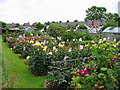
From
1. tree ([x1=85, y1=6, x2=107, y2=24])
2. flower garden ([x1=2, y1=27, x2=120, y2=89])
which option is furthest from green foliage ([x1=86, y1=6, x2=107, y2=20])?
flower garden ([x1=2, y1=27, x2=120, y2=89])

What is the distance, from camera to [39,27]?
1623 inches

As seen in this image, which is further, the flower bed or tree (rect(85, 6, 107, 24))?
tree (rect(85, 6, 107, 24))

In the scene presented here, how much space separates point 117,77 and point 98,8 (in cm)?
4604

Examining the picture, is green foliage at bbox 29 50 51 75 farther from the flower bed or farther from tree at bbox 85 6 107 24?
tree at bbox 85 6 107 24

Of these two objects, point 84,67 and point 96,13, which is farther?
point 96,13

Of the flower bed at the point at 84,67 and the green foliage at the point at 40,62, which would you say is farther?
the green foliage at the point at 40,62

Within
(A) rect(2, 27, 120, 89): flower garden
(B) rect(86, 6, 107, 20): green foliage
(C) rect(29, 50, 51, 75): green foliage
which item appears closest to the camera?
(A) rect(2, 27, 120, 89): flower garden

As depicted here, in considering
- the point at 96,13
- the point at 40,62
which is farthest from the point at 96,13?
the point at 40,62

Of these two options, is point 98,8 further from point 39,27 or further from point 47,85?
point 47,85

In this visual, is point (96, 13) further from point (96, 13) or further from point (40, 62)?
point (40, 62)

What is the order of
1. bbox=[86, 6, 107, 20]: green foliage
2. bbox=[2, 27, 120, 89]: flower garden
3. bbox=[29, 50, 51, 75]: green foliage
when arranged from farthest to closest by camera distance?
bbox=[86, 6, 107, 20]: green foliage, bbox=[29, 50, 51, 75]: green foliage, bbox=[2, 27, 120, 89]: flower garden

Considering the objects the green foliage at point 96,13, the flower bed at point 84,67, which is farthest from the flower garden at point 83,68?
the green foliage at point 96,13

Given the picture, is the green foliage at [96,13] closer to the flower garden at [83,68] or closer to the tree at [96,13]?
the tree at [96,13]

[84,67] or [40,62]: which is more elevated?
[84,67]
